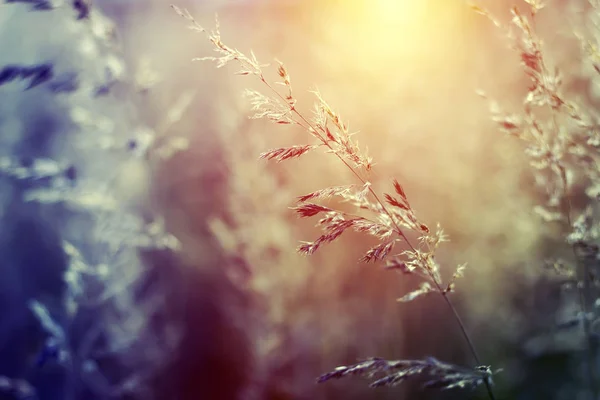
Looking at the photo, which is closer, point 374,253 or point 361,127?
point 374,253

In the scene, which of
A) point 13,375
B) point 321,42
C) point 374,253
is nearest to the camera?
point 374,253

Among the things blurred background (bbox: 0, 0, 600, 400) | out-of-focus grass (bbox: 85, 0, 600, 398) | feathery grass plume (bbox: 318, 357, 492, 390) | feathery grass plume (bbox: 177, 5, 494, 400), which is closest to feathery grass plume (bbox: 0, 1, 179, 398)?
blurred background (bbox: 0, 0, 600, 400)

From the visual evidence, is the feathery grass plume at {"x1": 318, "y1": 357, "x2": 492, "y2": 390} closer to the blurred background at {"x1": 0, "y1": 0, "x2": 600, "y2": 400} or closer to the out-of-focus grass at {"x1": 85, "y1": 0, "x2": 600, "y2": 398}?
the blurred background at {"x1": 0, "y1": 0, "x2": 600, "y2": 400}

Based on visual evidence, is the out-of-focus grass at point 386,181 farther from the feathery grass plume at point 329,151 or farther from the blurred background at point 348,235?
the feathery grass plume at point 329,151

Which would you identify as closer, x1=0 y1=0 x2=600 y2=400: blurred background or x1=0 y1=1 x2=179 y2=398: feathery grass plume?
x1=0 y1=1 x2=179 y2=398: feathery grass plume

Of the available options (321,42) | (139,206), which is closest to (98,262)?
(139,206)

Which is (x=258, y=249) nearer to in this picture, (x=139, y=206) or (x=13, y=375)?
(x=139, y=206)

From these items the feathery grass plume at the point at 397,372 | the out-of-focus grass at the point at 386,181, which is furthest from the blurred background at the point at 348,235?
the feathery grass plume at the point at 397,372

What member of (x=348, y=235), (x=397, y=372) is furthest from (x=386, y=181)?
(x=397, y=372)
